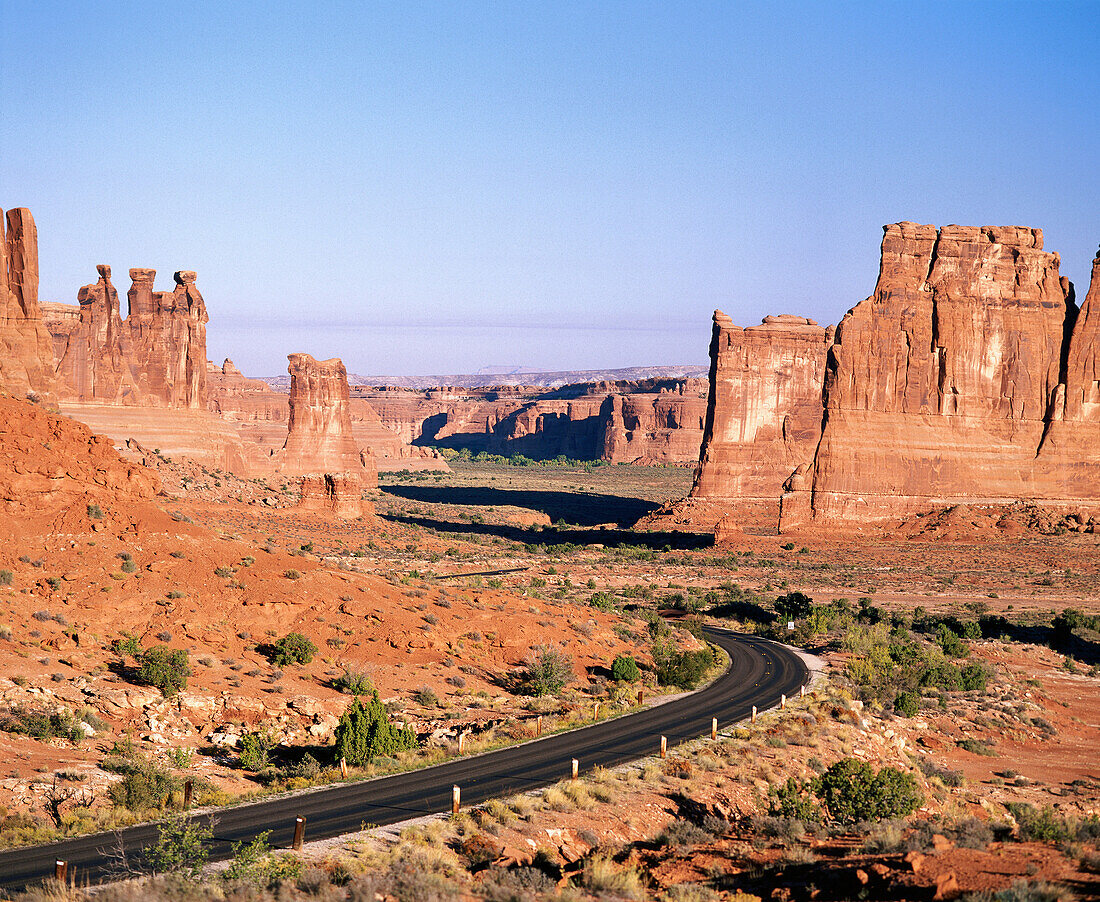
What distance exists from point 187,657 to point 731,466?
60.1m

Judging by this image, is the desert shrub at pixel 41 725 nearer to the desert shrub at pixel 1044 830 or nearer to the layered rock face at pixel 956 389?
the desert shrub at pixel 1044 830

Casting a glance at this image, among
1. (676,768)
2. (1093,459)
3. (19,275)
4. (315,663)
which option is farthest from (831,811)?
(1093,459)

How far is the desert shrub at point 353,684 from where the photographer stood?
2716cm

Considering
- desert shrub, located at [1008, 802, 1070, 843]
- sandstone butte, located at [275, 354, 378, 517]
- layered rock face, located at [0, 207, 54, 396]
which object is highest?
layered rock face, located at [0, 207, 54, 396]

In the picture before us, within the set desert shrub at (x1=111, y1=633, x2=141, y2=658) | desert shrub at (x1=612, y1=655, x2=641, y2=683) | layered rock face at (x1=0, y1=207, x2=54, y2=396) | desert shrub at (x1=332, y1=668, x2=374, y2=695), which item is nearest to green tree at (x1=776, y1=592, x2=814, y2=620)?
desert shrub at (x1=612, y1=655, x2=641, y2=683)

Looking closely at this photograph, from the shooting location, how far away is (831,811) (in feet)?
62.2

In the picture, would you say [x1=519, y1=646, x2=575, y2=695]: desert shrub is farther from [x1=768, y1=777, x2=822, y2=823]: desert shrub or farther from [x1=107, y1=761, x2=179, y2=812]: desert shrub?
[x1=107, y1=761, x2=179, y2=812]: desert shrub

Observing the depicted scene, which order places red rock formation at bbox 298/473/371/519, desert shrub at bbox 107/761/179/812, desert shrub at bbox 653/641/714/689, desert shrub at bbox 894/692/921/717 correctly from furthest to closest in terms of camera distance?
red rock formation at bbox 298/473/371/519 → desert shrub at bbox 653/641/714/689 → desert shrub at bbox 894/692/921/717 → desert shrub at bbox 107/761/179/812

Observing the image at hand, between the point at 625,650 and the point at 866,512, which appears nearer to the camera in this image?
the point at 625,650

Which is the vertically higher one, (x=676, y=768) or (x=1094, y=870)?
(x=1094, y=870)

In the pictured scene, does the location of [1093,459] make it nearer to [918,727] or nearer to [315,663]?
[918,727]

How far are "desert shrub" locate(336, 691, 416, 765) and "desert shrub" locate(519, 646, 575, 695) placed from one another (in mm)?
7356

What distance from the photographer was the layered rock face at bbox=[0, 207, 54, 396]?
165 feet

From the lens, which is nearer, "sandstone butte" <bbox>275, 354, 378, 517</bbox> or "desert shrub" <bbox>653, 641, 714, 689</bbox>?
"desert shrub" <bbox>653, 641, 714, 689</bbox>
